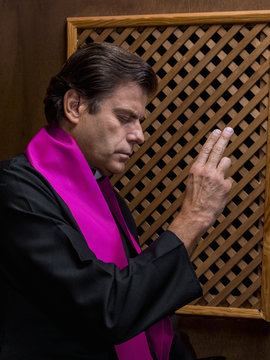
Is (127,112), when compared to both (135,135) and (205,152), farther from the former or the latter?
(205,152)

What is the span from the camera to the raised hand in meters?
0.87

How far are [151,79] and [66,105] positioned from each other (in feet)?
0.66

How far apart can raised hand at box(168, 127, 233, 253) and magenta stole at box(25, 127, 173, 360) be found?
152mm

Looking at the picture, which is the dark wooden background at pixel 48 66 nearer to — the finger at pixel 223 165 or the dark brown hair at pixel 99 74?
the dark brown hair at pixel 99 74

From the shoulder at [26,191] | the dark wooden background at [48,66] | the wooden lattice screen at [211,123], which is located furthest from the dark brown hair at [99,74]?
the dark wooden background at [48,66]

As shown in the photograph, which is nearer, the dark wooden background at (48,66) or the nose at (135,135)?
the nose at (135,135)

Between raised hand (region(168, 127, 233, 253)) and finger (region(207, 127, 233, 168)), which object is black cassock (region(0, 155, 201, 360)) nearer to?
raised hand (region(168, 127, 233, 253))

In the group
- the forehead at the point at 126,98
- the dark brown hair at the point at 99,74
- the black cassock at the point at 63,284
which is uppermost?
the dark brown hair at the point at 99,74

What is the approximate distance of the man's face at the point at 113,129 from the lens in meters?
1.00

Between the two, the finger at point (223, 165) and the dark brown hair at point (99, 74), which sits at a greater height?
the dark brown hair at point (99, 74)

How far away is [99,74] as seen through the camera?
0.99 meters

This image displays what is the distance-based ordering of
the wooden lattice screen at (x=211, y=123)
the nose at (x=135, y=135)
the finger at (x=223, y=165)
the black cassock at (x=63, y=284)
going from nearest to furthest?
1. the black cassock at (x=63, y=284)
2. the finger at (x=223, y=165)
3. the nose at (x=135, y=135)
4. the wooden lattice screen at (x=211, y=123)

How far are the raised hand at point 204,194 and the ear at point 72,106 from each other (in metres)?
0.29

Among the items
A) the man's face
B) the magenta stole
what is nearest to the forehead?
the man's face
